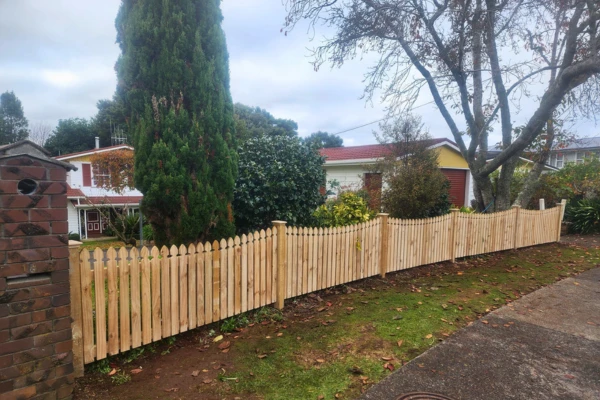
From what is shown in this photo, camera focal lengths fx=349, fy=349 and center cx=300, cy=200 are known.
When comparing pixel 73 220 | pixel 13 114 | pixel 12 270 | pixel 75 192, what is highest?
pixel 13 114

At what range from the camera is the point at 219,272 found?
414cm

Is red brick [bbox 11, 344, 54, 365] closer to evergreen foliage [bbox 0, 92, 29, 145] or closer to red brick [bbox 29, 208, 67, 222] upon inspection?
red brick [bbox 29, 208, 67, 222]

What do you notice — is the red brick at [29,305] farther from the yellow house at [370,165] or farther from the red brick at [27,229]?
the yellow house at [370,165]

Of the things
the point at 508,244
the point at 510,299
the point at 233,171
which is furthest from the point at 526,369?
the point at 508,244

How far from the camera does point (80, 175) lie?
66.8 ft

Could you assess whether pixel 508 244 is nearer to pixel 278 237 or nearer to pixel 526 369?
pixel 526 369

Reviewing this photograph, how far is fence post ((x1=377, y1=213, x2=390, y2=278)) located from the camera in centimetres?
640

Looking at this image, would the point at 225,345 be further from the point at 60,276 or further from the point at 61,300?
the point at 60,276

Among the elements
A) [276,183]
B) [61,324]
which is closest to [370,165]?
[276,183]

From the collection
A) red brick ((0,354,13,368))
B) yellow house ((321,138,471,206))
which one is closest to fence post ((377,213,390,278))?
red brick ((0,354,13,368))

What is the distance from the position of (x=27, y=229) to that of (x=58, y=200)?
273 mm

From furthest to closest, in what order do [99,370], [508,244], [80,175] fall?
1. [80,175]
2. [508,244]
3. [99,370]

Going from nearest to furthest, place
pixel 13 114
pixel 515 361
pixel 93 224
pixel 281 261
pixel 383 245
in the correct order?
pixel 515 361 → pixel 281 261 → pixel 383 245 → pixel 93 224 → pixel 13 114

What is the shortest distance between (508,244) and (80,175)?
70.8 feet
